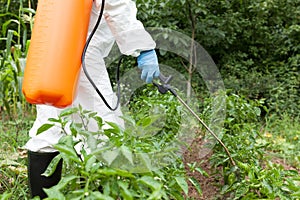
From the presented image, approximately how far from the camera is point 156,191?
1287 mm

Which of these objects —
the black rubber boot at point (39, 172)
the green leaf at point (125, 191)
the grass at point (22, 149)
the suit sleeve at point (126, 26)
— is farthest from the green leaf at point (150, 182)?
the black rubber boot at point (39, 172)

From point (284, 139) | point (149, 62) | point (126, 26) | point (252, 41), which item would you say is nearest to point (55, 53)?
point (126, 26)

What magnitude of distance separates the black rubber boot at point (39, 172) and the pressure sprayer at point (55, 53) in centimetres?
47

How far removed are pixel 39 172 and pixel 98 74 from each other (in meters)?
0.51

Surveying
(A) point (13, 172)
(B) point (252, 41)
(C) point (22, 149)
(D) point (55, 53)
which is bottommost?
(B) point (252, 41)

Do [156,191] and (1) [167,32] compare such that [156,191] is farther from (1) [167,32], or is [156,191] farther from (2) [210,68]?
(1) [167,32]

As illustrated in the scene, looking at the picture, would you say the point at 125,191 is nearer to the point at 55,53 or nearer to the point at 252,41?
the point at 55,53

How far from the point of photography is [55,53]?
1.73m

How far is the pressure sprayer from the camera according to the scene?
172 cm

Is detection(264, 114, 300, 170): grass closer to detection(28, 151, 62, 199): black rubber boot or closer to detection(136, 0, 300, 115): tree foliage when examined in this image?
detection(136, 0, 300, 115): tree foliage

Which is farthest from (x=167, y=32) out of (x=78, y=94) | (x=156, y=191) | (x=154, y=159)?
(x=156, y=191)

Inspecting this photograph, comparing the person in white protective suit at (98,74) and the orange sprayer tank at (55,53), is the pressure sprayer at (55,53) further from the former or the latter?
the person in white protective suit at (98,74)

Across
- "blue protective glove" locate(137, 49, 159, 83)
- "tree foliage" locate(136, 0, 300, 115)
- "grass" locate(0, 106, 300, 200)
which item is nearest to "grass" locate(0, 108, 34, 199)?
"grass" locate(0, 106, 300, 200)

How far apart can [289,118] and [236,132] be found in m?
2.26
